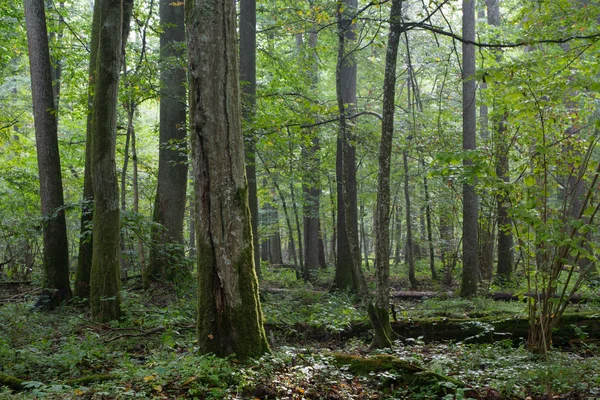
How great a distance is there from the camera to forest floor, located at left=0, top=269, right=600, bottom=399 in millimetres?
4109

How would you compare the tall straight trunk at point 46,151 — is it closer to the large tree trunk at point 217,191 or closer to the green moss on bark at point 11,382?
the green moss on bark at point 11,382

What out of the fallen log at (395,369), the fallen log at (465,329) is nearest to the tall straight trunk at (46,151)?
the fallen log at (465,329)

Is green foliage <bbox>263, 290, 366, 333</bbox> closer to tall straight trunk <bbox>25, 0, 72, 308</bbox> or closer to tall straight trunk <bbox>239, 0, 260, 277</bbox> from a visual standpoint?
tall straight trunk <bbox>239, 0, 260, 277</bbox>

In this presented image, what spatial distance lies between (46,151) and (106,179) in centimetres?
306

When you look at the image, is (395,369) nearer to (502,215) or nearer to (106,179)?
(106,179)

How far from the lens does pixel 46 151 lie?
975cm

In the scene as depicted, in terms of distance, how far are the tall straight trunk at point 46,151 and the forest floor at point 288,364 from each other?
141 centimetres

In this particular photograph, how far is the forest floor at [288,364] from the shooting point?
13.5ft

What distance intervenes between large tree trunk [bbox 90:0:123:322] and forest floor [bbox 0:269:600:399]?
21.0 inches

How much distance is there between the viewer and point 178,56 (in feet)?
35.8

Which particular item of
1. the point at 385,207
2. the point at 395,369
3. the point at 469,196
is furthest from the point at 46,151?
the point at 469,196

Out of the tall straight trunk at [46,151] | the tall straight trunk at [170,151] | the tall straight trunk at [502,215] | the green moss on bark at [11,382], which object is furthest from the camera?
the tall straight trunk at [502,215]

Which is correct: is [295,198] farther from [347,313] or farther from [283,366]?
[283,366]

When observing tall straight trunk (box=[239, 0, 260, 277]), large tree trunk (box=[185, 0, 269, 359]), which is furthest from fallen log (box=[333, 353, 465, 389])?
tall straight trunk (box=[239, 0, 260, 277])
